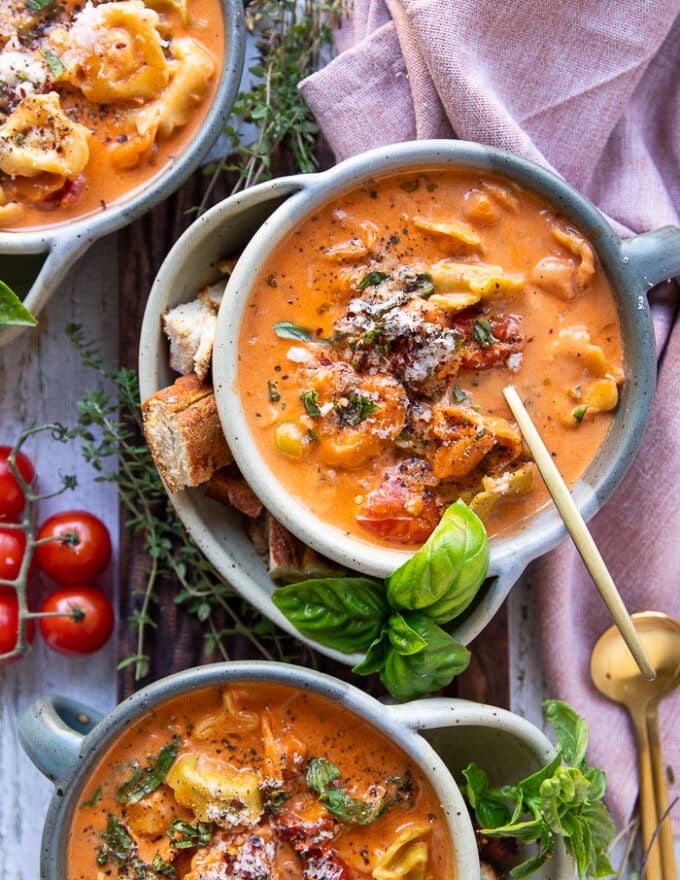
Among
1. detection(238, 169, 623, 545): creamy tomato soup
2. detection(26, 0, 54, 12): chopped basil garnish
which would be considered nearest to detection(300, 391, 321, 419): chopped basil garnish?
detection(238, 169, 623, 545): creamy tomato soup

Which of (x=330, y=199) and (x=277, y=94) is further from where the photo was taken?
(x=277, y=94)

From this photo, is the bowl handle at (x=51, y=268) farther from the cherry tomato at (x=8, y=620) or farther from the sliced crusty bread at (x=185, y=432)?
the cherry tomato at (x=8, y=620)

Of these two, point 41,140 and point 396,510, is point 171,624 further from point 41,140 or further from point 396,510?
point 41,140

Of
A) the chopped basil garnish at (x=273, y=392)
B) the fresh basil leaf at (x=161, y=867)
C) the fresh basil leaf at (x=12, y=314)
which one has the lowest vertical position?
the fresh basil leaf at (x=161, y=867)

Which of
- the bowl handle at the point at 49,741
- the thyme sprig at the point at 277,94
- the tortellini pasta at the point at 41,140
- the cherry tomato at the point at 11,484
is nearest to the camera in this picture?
the bowl handle at the point at 49,741

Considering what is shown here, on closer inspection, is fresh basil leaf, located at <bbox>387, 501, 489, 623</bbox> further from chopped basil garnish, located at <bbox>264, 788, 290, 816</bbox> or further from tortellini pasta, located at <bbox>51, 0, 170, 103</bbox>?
tortellini pasta, located at <bbox>51, 0, 170, 103</bbox>

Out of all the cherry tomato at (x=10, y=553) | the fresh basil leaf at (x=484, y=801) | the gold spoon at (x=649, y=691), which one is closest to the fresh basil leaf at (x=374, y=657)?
the fresh basil leaf at (x=484, y=801)

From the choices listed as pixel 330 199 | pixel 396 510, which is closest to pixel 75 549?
pixel 396 510

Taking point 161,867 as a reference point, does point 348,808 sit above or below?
above
